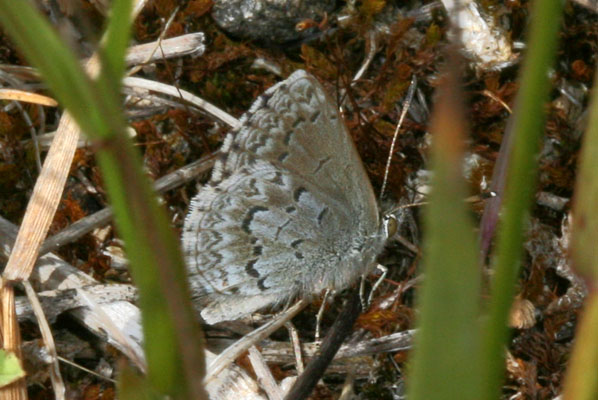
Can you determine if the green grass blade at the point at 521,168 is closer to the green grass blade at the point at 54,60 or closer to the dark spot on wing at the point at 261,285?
the green grass blade at the point at 54,60

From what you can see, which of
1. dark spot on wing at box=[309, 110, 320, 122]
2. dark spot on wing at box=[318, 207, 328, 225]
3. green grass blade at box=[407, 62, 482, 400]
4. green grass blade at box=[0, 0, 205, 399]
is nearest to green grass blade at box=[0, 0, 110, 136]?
green grass blade at box=[0, 0, 205, 399]

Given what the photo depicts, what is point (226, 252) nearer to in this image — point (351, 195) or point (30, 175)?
point (351, 195)

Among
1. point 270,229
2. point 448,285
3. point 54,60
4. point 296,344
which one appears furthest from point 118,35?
point 296,344

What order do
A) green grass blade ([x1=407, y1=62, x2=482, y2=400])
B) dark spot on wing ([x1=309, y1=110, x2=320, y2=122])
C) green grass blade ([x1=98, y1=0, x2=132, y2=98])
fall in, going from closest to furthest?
1. green grass blade ([x1=407, y1=62, x2=482, y2=400])
2. green grass blade ([x1=98, y1=0, x2=132, y2=98])
3. dark spot on wing ([x1=309, y1=110, x2=320, y2=122])

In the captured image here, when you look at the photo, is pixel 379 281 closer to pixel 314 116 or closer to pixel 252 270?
pixel 252 270

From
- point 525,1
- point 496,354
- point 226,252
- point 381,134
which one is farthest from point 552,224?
point 496,354

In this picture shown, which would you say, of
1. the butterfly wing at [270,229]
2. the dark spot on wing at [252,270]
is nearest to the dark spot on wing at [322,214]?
the butterfly wing at [270,229]

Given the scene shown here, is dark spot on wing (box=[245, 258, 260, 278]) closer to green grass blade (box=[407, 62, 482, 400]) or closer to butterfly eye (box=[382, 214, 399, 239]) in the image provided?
butterfly eye (box=[382, 214, 399, 239])
